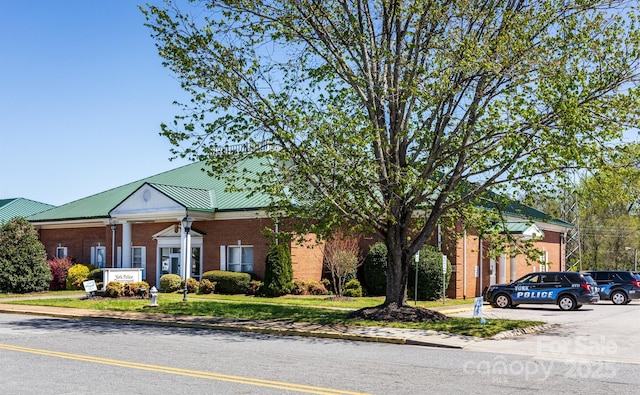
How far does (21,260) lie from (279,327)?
21959mm

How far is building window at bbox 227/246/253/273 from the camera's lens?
115 ft

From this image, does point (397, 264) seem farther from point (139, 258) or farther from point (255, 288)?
point (139, 258)

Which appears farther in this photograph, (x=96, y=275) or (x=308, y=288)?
(x=96, y=275)

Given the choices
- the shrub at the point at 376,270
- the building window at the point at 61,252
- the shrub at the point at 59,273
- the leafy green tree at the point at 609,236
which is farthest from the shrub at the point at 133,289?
the leafy green tree at the point at 609,236

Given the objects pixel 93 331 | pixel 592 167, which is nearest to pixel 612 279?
pixel 592 167

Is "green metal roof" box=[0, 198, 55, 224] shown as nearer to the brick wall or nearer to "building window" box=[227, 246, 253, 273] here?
the brick wall

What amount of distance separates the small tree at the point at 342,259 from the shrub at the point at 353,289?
0.30 m

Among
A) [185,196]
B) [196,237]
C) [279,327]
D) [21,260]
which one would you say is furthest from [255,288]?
[279,327]

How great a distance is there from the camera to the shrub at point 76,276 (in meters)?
37.6

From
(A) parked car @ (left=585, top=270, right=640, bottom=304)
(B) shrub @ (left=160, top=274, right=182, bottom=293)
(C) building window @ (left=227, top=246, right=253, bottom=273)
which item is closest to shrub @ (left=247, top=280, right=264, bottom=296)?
(C) building window @ (left=227, top=246, right=253, bottom=273)

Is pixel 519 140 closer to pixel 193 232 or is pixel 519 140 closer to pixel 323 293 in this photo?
pixel 323 293

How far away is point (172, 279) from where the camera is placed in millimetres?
34312

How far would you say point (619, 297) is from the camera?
104 ft

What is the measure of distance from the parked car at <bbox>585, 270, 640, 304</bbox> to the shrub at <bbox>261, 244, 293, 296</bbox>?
15537mm
